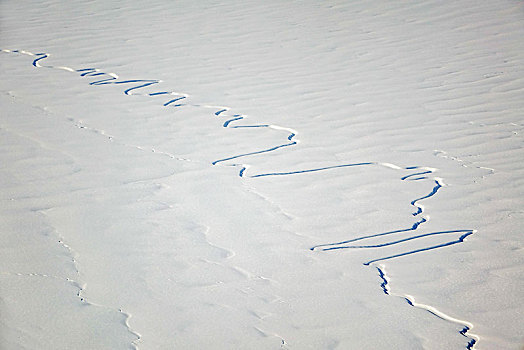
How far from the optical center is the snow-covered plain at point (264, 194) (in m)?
2.61

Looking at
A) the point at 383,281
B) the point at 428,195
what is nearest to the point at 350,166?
the point at 428,195

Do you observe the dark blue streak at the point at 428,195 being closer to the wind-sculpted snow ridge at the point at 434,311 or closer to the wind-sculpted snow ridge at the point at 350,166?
the wind-sculpted snow ridge at the point at 350,166

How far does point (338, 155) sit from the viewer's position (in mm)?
4402

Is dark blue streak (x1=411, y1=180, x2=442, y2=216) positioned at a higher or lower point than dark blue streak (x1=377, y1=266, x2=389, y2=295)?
lower

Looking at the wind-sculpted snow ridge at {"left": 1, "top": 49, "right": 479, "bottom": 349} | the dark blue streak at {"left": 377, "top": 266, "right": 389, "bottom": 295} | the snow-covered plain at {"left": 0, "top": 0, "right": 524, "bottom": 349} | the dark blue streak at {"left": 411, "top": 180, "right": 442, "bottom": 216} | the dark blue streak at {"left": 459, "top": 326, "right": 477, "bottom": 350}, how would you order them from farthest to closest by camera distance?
1. the dark blue streak at {"left": 411, "top": 180, "right": 442, "bottom": 216}
2. the wind-sculpted snow ridge at {"left": 1, "top": 49, "right": 479, "bottom": 349}
3. the dark blue streak at {"left": 377, "top": 266, "right": 389, "bottom": 295}
4. the snow-covered plain at {"left": 0, "top": 0, "right": 524, "bottom": 349}
5. the dark blue streak at {"left": 459, "top": 326, "right": 477, "bottom": 350}

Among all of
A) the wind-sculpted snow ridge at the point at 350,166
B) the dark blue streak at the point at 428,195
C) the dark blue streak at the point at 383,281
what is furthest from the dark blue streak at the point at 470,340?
the dark blue streak at the point at 428,195

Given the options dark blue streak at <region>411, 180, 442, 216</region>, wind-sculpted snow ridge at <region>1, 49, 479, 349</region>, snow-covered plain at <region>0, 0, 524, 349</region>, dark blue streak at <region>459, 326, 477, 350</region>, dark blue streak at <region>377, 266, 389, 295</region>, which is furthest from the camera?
dark blue streak at <region>411, 180, 442, 216</region>

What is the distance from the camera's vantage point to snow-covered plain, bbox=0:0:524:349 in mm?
2609

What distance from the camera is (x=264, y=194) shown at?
3861 millimetres

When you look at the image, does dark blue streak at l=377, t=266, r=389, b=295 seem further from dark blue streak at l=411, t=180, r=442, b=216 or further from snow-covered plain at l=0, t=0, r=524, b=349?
dark blue streak at l=411, t=180, r=442, b=216

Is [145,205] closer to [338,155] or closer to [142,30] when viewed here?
[338,155]

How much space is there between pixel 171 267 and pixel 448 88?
3.39m

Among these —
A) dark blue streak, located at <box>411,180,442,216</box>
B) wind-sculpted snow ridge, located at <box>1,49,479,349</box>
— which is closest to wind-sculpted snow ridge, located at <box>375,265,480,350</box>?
wind-sculpted snow ridge, located at <box>1,49,479,349</box>

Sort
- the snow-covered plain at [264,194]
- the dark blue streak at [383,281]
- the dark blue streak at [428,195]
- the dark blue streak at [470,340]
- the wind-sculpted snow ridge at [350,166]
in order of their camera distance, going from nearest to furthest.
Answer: the dark blue streak at [470,340] < the snow-covered plain at [264,194] < the dark blue streak at [383,281] < the wind-sculpted snow ridge at [350,166] < the dark blue streak at [428,195]
